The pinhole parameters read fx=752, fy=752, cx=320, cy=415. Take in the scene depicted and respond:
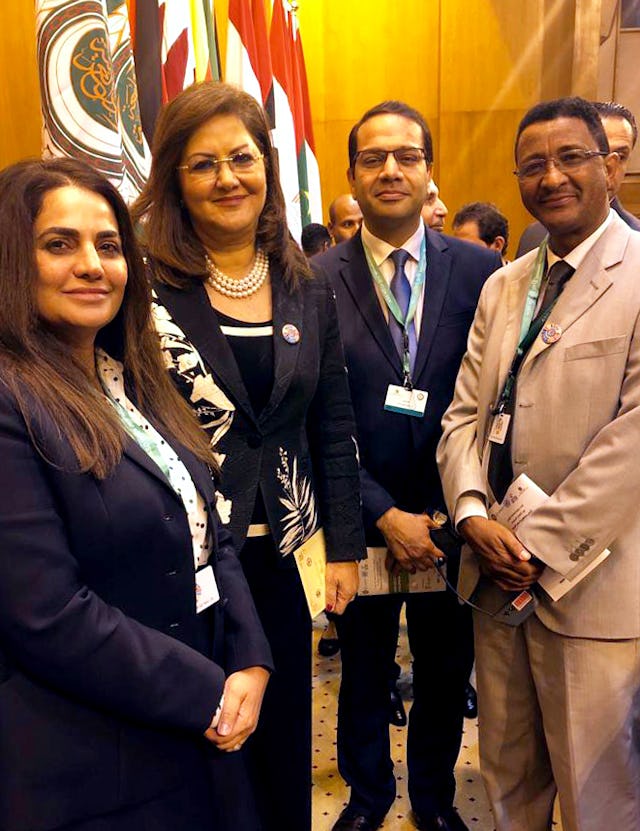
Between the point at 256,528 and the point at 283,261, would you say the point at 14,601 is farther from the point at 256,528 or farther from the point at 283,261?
the point at 283,261

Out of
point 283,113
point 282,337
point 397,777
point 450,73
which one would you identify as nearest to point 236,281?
point 282,337

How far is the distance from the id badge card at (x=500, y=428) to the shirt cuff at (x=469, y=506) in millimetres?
129

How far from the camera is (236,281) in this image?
1588 mm

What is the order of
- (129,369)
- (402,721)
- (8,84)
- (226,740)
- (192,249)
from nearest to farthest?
1. (226,740)
2. (129,369)
3. (192,249)
4. (402,721)
5. (8,84)

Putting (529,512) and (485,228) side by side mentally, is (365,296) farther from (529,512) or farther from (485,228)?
(485,228)

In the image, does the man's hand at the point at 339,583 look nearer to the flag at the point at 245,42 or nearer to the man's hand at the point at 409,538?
the man's hand at the point at 409,538

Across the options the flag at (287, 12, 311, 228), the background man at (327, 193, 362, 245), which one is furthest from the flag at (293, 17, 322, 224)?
the background man at (327, 193, 362, 245)

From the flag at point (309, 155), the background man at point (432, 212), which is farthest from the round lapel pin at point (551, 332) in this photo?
the flag at point (309, 155)

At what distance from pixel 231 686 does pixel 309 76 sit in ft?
18.9

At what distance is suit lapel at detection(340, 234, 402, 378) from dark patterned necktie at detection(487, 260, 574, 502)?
356 millimetres

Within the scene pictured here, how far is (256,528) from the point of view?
A: 1.58 meters

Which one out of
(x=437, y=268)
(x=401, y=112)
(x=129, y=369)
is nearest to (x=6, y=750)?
(x=129, y=369)

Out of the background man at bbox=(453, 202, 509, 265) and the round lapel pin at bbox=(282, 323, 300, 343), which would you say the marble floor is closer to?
the round lapel pin at bbox=(282, 323, 300, 343)

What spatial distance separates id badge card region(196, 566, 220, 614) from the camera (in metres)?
1.25
